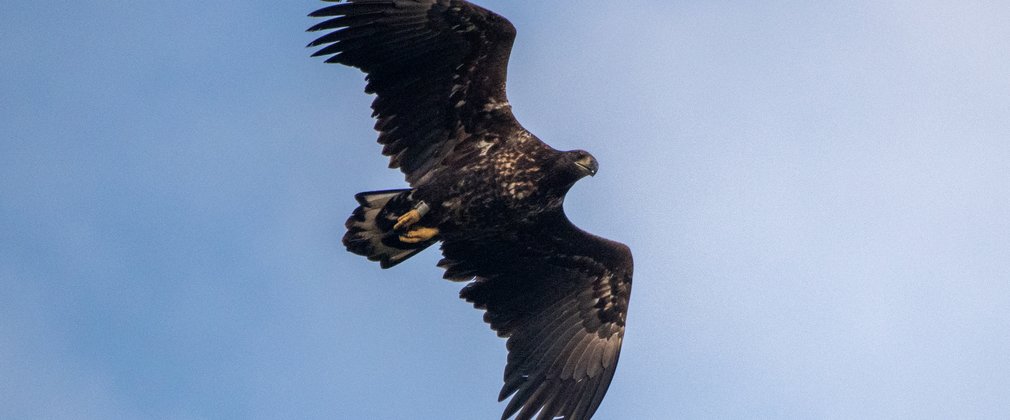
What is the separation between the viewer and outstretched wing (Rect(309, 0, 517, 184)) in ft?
50.3

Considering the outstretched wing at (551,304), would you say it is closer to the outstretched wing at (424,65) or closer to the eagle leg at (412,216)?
the eagle leg at (412,216)

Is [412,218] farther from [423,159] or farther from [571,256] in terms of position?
[571,256]

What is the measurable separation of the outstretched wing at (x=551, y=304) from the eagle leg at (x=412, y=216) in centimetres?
86

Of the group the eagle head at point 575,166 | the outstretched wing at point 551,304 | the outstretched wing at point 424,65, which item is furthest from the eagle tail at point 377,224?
the eagle head at point 575,166

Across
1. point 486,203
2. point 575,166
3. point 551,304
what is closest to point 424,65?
point 486,203

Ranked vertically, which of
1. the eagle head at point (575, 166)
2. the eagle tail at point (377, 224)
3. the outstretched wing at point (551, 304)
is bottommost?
the eagle tail at point (377, 224)

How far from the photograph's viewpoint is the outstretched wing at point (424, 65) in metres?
15.3

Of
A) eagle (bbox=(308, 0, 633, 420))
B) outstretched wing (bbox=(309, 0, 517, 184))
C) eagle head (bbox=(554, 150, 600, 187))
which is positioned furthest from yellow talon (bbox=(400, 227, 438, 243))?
eagle head (bbox=(554, 150, 600, 187))

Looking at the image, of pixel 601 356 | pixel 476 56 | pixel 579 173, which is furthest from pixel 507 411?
pixel 476 56

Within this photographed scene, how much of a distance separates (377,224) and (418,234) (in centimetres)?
43

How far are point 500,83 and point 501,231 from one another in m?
1.58

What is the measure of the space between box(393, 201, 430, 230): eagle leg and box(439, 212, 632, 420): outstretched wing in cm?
86

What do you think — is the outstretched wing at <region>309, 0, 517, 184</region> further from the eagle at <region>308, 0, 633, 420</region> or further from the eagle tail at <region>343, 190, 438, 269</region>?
the eagle tail at <region>343, 190, 438, 269</region>

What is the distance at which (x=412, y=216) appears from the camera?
15.7m
